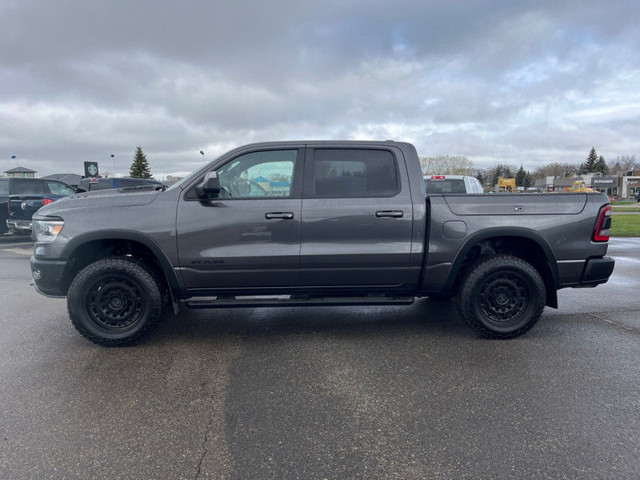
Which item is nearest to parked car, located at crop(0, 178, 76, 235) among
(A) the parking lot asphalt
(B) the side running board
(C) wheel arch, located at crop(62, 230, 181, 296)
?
(A) the parking lot asphalt

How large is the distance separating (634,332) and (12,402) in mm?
5672

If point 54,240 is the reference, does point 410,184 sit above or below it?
above

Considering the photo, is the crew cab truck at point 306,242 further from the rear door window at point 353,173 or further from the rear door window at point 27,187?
the rear door window at point 27,187

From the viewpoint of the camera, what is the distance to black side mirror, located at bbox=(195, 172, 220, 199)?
3785 mm

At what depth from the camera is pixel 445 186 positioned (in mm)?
10438

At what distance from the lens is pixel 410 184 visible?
414 centimetres

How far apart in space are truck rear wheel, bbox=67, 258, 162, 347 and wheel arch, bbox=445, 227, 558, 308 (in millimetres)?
2928

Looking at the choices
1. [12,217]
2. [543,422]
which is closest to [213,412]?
[543,422]

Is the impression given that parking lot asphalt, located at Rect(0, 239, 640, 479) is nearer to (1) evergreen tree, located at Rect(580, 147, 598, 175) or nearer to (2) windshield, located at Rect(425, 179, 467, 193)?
(2) windshield, located at Rect(425, 179, 467, 193)

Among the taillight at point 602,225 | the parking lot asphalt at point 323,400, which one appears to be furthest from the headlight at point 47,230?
the taillight at point 602,225

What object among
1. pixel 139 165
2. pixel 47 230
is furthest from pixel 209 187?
pixel 139 165

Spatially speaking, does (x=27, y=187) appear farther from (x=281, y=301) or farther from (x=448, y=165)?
(x=448, y=165)

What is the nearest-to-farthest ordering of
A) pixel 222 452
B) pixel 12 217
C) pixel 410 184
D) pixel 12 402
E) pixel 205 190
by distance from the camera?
pixel 222 452
pixel 12 402
pixel 205 190
pixel 410 184
pixel 12 217

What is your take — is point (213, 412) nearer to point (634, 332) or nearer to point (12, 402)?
point (12, 402)
